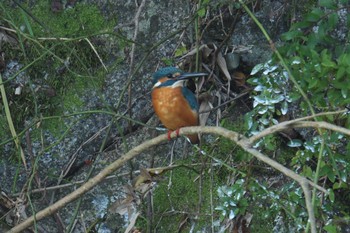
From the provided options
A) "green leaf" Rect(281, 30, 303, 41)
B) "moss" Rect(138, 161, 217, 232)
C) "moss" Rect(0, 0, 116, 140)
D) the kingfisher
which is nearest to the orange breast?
the kingfisher

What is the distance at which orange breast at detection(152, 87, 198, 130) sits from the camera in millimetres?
3980

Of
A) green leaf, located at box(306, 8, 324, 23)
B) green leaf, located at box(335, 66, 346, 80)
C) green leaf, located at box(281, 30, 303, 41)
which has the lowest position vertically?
green leaf, located at box(335, 66, 346, 80)

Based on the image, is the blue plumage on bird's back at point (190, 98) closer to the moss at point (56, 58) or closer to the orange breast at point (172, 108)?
the orange breast at point (172, 108)

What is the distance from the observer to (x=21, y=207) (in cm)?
378

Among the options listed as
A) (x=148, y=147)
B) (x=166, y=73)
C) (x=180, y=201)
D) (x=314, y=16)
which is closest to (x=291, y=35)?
(x=314, y=16)

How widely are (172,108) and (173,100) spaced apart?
0.16ft

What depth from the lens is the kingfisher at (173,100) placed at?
3.98 m

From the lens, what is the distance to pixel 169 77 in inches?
157

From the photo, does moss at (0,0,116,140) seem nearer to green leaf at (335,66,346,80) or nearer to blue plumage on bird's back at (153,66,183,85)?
blue plumage on bird's back at (153,66,183,85)

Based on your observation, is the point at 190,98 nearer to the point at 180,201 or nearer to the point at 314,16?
the point at 180,201

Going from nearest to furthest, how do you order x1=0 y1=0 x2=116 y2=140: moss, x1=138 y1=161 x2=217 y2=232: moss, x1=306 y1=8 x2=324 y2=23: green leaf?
x1=306 y1=8 x2=324 y2=23: green leaf → x1=138 y1=161 x2=217 y2=232: moss → x1=0 y1=0 x2=116 y2=140: moss

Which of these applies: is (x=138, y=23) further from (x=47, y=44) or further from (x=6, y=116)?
(x=6, y=116)

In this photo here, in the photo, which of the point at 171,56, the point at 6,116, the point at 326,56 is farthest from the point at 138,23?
the point at 326,56

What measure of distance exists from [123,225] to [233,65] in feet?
3.14
